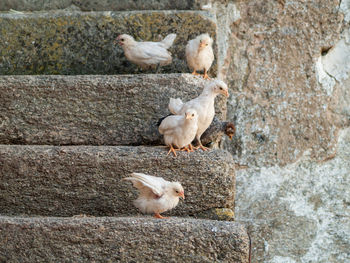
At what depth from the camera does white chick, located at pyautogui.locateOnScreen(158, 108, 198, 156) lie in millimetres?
3074

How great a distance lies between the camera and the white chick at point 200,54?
3547mm

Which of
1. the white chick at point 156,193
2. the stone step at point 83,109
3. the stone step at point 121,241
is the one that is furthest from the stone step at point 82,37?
the stone step at point 121,241

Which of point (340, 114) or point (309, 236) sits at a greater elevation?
point (340, 114)

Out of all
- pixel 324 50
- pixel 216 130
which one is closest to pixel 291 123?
pixel 324 50

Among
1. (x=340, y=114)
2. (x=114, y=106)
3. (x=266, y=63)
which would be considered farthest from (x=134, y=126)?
(x=340, y=114)

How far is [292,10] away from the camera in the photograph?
406cm

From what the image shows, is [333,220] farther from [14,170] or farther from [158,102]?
[14,170]

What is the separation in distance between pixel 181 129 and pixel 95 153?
17.1 inches

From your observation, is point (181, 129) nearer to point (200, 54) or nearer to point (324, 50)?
point (200, 54)

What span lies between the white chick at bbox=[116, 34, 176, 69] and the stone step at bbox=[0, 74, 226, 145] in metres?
0.31

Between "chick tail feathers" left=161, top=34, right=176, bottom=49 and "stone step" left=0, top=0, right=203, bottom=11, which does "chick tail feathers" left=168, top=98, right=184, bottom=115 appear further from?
"stone step" left=0, top=0, right=203, bottom=11

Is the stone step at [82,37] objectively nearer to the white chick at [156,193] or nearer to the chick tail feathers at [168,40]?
the chick tail feathers at [168,40]

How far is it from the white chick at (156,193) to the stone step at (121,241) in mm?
276

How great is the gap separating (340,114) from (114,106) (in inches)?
58.5
